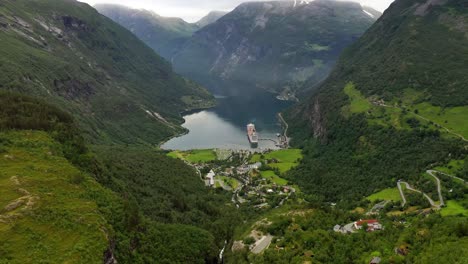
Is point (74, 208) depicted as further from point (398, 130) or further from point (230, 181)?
point (398, 130)

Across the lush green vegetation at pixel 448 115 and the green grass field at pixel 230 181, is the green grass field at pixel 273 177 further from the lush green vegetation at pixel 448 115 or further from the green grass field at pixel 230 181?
the lush green vegetation at pixel 448 115

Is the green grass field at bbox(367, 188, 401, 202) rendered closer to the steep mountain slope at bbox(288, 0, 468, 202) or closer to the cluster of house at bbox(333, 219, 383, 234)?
the steep mountain slope at bbox(288, 0, 468, 202)

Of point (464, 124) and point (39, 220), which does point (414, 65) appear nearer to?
point (464, 124)

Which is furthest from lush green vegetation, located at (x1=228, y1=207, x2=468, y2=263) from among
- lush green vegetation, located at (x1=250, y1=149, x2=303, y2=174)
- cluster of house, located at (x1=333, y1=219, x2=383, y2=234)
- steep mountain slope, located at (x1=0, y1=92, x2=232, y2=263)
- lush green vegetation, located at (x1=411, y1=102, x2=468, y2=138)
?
lush green vegetation, located at (x1=250, y1=149, x2=303, y2=174)

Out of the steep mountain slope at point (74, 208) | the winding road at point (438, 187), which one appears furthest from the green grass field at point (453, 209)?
the steep mountain slope at point (74, 208)

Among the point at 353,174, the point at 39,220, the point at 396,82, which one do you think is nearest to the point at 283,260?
the point at 39,220

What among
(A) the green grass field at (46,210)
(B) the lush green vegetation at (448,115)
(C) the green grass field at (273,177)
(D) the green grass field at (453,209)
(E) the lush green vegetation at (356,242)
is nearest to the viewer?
(E) the lush green vegetation at (356,242)
